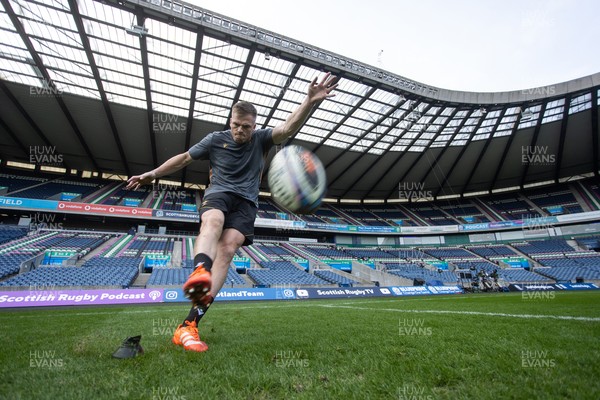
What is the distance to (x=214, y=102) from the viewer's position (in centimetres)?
2355

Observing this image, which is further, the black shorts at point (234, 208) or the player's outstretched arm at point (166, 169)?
the player's outstretched arm at point (166, 169)

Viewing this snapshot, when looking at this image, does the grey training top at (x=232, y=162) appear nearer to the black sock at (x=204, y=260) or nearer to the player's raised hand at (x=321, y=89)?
the player's raised hand at (x=321, y=89)

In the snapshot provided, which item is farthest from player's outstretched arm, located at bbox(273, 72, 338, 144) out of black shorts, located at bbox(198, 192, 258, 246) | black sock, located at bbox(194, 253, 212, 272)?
black sock, located at bbox(194, 253, 212, 272)

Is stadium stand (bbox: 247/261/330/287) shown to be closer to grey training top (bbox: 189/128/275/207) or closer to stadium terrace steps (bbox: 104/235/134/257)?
stadium terrace steps (bbox: 104/235/134/257)

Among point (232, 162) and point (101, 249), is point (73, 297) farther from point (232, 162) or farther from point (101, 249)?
point (101, 249)

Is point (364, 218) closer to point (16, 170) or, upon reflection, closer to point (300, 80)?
point (300, 80)

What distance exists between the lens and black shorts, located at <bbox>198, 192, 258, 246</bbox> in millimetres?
2904

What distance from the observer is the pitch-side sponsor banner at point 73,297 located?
10.7 m

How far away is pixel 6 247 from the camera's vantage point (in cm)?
2077

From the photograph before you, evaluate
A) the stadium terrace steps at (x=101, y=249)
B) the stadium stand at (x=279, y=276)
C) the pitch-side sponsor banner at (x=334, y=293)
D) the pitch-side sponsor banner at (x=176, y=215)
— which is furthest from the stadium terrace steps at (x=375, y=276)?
the stadium terrace steps at (x=101, y=249)

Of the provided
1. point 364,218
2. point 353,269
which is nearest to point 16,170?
point 353,269

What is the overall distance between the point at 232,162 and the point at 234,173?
0.41 feet

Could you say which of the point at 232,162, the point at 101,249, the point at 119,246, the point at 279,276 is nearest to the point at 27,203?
the point at 101,249

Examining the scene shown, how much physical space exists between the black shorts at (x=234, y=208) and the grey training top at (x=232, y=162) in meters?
0.06
